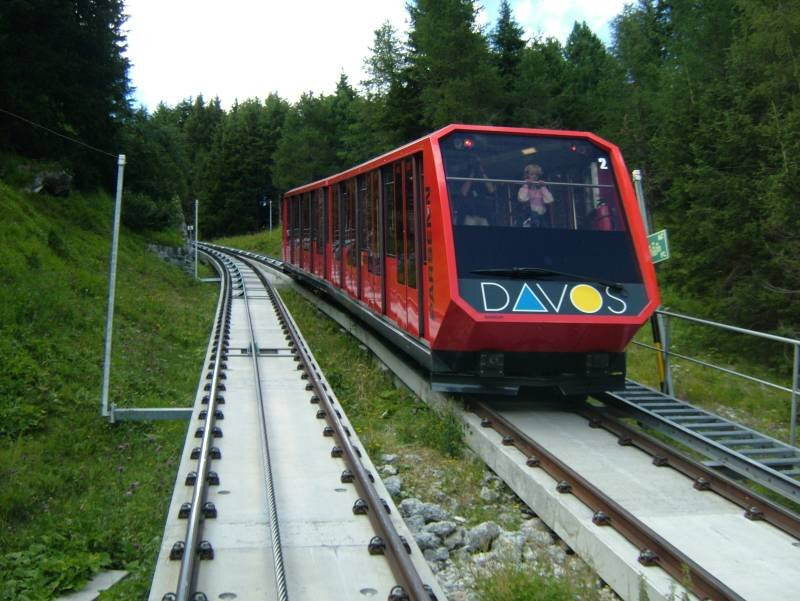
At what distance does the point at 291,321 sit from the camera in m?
18.1

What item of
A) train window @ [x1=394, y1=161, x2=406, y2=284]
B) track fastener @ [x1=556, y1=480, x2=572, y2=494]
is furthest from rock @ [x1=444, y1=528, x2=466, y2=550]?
train window @ [x1=394, y1=161, x2=406, y2=284]

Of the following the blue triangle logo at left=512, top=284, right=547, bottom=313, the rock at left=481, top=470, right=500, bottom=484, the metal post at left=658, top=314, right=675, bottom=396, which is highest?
the blue triangle logo at left=512, top=284, right=547, bottom=313

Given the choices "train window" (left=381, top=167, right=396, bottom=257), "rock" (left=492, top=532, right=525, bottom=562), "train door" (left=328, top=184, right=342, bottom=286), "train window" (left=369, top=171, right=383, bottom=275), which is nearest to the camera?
"rock" (left=492, top=532, right=525, bottom=562)

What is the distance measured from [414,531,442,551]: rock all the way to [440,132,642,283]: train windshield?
11.0ft

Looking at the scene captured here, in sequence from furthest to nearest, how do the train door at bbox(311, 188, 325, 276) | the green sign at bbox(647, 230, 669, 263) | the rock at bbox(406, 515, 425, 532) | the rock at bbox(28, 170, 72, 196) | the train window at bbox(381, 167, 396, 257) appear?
the rock at bbox(28, 170, 72, 196)
the train door at bbox(311, 188, 325, 276)
the train window at bbox(381, 167, 396, 257)
the green sign at bbox(647, 230, 669, 263)
the rock at bbox(406, 515, 425, 532)

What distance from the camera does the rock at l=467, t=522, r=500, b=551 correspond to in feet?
21.0

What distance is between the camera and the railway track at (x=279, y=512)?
5227mm

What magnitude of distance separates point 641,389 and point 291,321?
30.0 ft

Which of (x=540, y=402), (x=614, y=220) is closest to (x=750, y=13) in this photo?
(x=614, y=220)

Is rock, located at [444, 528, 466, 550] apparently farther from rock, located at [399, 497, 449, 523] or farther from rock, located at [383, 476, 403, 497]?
rock, located at [383, 476, 403, 497]

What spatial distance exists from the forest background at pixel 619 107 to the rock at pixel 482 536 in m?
8.80

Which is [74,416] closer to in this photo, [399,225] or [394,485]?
[394,485]

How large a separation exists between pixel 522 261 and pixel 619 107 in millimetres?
28169

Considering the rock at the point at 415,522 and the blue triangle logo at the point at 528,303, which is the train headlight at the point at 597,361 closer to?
the blue triangle logo at the point at 528,303
